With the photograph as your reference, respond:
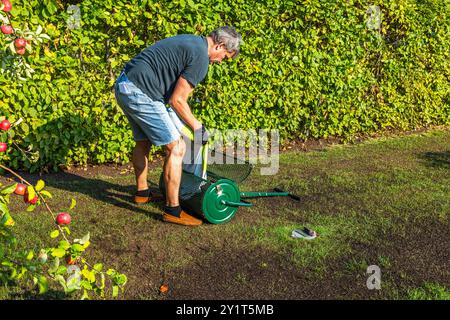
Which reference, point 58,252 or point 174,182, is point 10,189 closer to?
point 58,252

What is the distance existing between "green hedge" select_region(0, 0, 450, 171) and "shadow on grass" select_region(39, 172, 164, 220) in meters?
0.27

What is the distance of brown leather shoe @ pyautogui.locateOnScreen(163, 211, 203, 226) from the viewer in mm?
4289

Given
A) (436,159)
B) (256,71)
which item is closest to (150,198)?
(256,71)

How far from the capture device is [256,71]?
6.60 meters

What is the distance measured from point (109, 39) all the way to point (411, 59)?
195 inches

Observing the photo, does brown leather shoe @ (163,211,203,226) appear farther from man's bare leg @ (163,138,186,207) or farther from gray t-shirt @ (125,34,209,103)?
gray t-shirt @ (125,34,209,103)

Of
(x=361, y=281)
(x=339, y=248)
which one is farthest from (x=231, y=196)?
(x=361, y=281)

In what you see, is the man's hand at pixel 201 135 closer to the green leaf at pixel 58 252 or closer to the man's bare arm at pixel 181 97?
the man's bare arm at pixel 181 97

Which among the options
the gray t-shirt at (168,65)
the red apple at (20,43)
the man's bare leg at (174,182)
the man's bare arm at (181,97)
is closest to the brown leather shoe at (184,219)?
the man's bare leg at (174,182)

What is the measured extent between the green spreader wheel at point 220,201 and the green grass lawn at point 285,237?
10cm

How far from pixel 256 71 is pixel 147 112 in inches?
110

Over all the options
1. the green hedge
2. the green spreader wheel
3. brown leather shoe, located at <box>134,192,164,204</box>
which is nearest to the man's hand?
the green spreader wheel

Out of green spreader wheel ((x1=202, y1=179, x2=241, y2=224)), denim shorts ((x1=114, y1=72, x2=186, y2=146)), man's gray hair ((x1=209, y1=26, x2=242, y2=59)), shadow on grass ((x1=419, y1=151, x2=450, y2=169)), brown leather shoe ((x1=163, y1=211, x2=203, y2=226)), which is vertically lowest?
brown leather shoe ((x1=163, y1=211, x2=203, y2=226))
